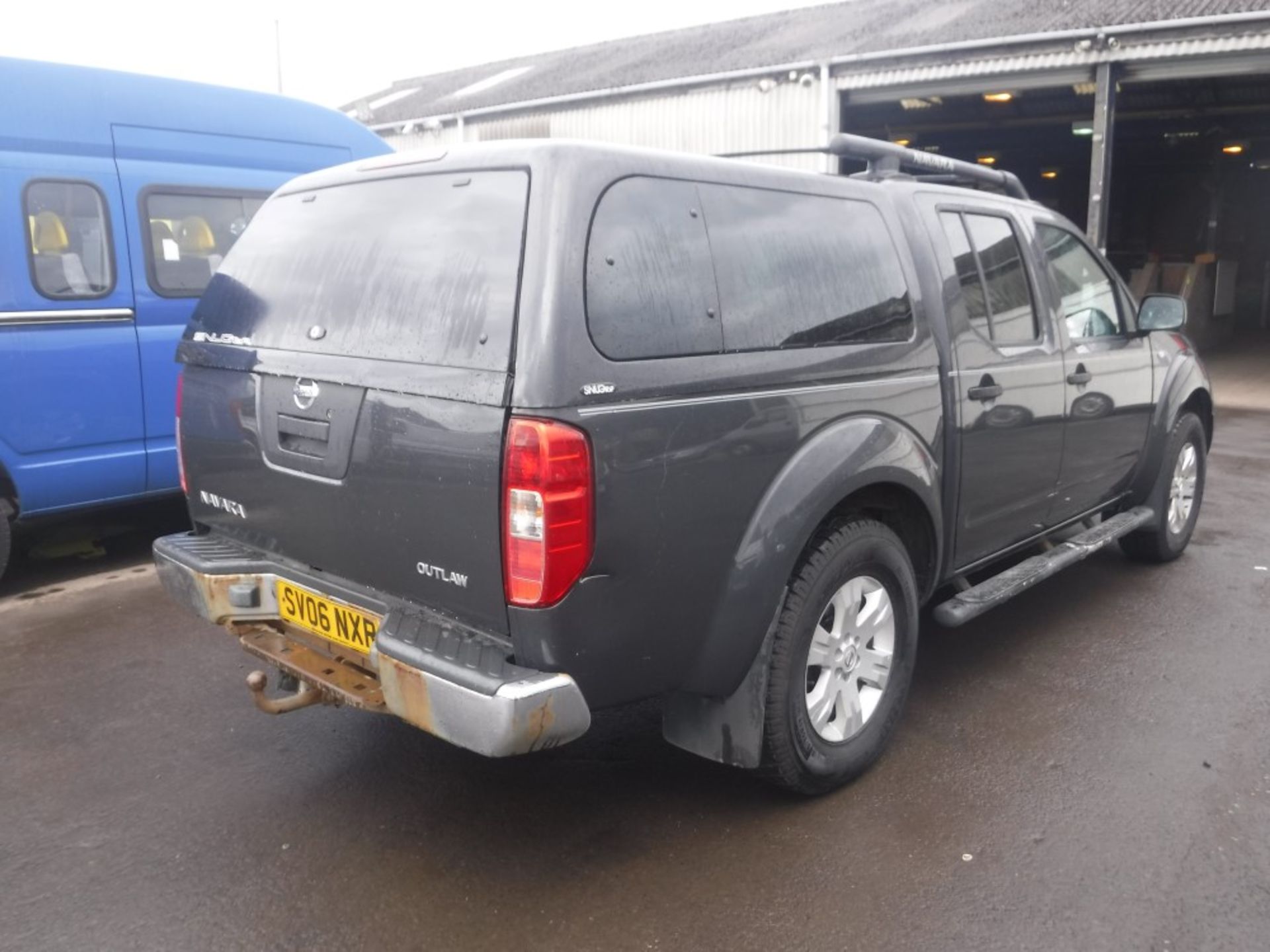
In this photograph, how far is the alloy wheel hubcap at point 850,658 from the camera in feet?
10.5

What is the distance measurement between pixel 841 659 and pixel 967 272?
1.61m

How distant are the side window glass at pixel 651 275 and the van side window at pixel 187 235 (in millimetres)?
3851

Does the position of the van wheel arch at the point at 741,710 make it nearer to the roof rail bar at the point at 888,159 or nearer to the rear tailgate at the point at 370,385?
the rear tailgate at the point at 370,385

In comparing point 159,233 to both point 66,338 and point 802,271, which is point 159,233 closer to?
point 66,338

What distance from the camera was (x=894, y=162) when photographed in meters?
3.94

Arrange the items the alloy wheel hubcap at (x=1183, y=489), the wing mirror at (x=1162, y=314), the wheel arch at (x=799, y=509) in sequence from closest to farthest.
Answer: the wheel arch at (x=799, y=509), the wing mirror at (x=1162, y=314), the alloy wheel hubcap at (x=1183, y=489)

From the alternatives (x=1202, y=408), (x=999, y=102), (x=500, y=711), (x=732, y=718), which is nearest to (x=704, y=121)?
(x=999, y=102)

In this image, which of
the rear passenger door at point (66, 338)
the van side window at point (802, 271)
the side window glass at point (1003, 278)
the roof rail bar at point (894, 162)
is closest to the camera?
the van side window at point (802, 271)

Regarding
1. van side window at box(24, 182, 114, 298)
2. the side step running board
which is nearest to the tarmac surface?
the side step running board

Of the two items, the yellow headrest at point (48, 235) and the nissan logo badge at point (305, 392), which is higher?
the yellow headrest at point (48, 235)

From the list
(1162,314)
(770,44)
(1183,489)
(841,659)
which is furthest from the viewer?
(770,44)

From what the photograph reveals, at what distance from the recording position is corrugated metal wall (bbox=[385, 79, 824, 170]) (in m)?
15.2

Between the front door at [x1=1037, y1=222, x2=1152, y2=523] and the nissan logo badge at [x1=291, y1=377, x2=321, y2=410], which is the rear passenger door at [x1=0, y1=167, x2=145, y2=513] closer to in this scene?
the nissan logo badge at [x1=291, y1=377, x2=321, y2=410]

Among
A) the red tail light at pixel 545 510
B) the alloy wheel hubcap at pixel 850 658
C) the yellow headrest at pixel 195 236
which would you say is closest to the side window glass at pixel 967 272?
the alloy wheel hubcap at pixel 850 658
